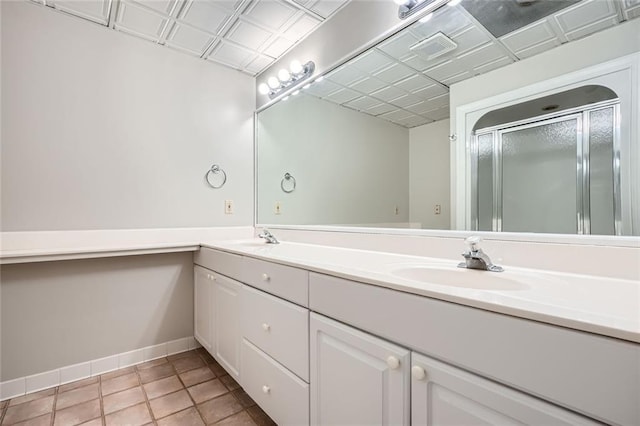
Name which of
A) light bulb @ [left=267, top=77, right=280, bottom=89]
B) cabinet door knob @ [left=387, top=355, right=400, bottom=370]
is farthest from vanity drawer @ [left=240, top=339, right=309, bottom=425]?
light bulb @ [left=267, top=77, right=280, bottom=89]

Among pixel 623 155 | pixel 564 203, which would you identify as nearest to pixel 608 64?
pixel 623 155

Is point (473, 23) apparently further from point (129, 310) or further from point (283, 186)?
point (129, 310)

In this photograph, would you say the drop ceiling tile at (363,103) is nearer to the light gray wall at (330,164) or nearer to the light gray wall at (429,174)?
the light gray wall at (330,164)

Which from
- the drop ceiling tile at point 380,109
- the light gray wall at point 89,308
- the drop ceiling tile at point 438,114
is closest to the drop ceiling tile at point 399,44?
the drop ceiling tile at point 380,109

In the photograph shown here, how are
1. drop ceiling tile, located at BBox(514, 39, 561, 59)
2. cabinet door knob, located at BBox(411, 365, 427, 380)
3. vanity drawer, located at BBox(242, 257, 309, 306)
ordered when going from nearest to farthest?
cabinet door knob, located at BBox(411, 365, 427, 380) → drop ceiling tile, located at BBox(514, 39, 561, 59) → vanity drawer, located at BBox(242, 257, 309, 306)

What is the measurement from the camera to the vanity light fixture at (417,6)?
1.24 m

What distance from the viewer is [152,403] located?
1.53m

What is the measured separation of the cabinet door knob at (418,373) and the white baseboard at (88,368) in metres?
1.91

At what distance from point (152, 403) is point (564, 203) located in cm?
202

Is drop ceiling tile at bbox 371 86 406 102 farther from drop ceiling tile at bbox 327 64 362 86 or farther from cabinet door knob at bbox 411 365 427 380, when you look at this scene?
cabinet door knob at bbox 411 365 427 380

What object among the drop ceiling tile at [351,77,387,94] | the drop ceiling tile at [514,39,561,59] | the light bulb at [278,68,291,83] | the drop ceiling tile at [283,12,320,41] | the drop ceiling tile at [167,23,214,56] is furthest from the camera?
the light bulb at [278,68,291,83]

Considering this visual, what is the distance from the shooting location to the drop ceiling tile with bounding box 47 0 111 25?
5.35 ft

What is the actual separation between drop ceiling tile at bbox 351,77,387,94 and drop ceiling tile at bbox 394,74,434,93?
15 centimetres

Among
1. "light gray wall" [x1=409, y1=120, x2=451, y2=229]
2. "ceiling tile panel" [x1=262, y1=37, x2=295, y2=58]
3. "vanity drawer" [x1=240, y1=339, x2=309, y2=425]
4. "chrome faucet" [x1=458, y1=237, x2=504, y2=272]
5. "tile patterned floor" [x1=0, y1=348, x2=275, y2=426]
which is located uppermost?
"ceiling tile panel" [x1=262, y1=37, x2=295, y2=58]
